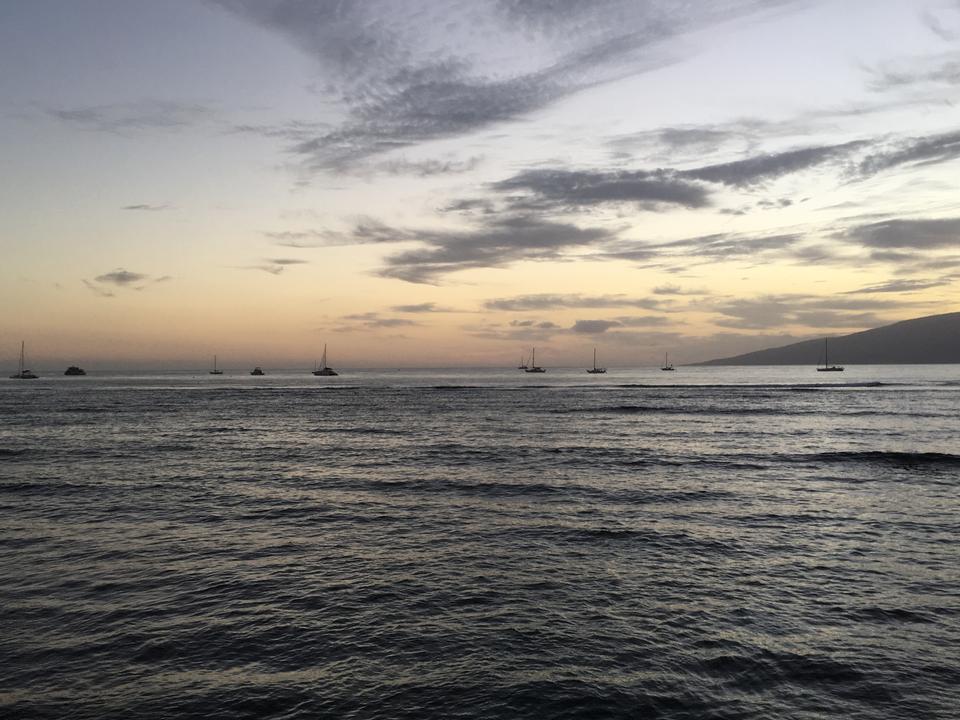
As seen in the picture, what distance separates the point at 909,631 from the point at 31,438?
6038cm

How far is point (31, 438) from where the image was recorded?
51906mm

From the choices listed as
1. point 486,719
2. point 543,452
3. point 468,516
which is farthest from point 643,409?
point 486,719

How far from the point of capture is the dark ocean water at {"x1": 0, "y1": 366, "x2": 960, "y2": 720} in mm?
10570

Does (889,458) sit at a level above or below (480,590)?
below

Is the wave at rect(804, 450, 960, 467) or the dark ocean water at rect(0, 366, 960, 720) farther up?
the dark ocean water at rect(0, 366, 960, 720)

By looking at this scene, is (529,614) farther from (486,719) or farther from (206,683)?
(206,683)

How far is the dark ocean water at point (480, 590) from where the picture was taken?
10570mm

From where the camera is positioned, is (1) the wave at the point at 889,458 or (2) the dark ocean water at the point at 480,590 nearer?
(2) the dark ocean water at the point at 480,590

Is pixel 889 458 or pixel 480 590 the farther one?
pixel 889 458

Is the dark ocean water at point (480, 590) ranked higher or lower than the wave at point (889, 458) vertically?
higher

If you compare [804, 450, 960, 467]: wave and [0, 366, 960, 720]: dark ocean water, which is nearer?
[0, 366, 960, 720]: dark ocean water

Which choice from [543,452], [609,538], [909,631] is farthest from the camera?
[543,452]

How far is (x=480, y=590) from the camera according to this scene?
15.6m

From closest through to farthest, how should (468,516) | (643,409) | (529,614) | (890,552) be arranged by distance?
(529,614) < (890,552) < (468,516) < (643,409)
